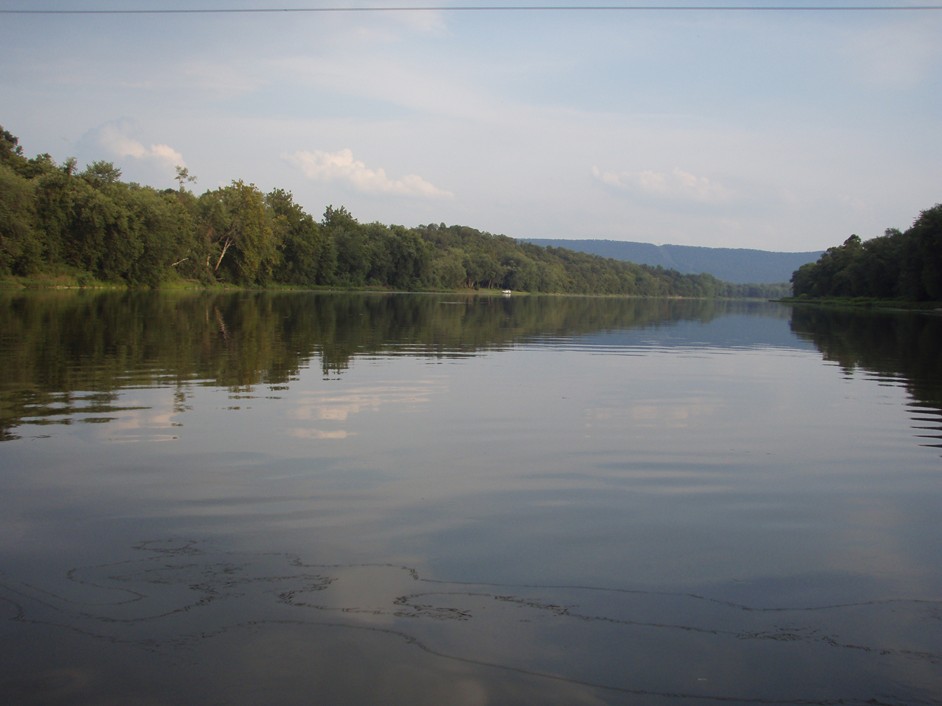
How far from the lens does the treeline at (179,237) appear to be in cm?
6738

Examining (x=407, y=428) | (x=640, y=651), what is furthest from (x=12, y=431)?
(x=640, y=651)

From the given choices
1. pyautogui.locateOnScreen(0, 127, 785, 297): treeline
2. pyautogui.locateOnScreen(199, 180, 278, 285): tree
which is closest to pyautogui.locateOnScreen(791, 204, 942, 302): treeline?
pyautogui.locateOnScreen(0, 127, 785, 297): treeline

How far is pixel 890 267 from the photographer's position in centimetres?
11738

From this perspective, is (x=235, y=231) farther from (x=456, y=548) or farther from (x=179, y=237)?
(x=456, y=548)

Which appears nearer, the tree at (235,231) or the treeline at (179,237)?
the treeline at (179,237)

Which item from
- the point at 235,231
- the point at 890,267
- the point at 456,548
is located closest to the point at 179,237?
the point at 235,231

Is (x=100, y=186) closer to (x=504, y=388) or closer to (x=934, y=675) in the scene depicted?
(x=504, y=388)

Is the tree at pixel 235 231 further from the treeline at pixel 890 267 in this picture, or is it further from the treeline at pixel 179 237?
the treeline at pixel 890 267

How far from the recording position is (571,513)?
7363 millimetres

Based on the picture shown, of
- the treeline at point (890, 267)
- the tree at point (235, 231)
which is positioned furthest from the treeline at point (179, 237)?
the treeline at point (890, 267)

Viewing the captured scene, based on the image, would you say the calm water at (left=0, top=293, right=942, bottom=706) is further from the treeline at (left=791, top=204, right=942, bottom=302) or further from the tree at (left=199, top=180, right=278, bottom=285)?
the treeline at (left=791, top=204, right=942, bottom=302)

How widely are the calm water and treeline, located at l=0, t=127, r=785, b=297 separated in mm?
57285

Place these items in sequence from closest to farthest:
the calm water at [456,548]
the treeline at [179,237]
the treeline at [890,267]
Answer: the calm water at [456,548] → the treeline at [179,237] → the treeline at [890,267]

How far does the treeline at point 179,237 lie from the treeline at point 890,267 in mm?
73104
